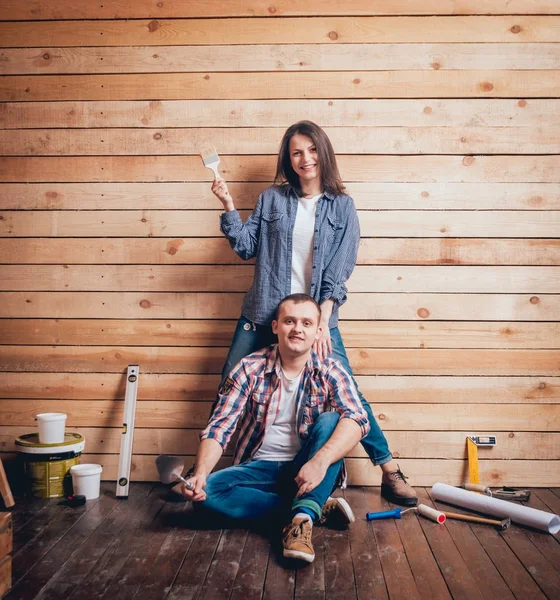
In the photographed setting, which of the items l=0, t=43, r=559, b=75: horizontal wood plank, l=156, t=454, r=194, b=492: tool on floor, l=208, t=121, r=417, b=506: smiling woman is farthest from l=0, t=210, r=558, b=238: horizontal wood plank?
l=156, t=454, r=194, b=492: tool on floor

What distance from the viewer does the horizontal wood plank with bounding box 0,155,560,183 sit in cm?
290

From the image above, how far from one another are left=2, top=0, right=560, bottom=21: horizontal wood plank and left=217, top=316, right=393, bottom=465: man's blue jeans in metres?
1.43

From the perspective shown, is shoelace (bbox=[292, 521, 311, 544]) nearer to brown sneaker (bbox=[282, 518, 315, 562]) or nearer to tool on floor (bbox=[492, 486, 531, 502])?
brown sneaker (bbox=[282, 518, 315, 562])

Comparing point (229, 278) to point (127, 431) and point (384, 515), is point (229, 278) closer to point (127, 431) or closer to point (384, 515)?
point (127, 431)

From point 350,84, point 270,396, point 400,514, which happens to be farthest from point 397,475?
point 350,84

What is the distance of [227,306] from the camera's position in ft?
9.70

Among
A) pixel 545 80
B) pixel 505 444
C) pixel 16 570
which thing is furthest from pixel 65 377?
pixel 545 80

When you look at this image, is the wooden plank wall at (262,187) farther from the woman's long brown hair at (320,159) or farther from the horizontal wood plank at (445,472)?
the woman's long brown hair at (320,159)

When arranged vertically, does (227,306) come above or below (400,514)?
above

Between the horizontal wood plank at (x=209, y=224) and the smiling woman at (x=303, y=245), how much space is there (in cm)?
27

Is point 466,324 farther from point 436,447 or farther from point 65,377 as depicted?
point 65,377

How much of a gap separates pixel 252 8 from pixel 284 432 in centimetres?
191

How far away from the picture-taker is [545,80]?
113 inches

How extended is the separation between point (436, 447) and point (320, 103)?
65.9 inches
